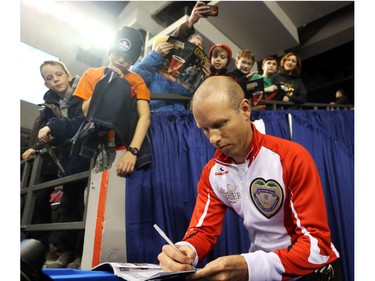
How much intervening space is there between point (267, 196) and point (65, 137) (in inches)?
36.6

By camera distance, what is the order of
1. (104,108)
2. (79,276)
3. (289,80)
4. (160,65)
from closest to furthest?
(79,276) < (104,108) < (160,65) < (289,80)

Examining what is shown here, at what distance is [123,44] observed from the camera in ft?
4.44

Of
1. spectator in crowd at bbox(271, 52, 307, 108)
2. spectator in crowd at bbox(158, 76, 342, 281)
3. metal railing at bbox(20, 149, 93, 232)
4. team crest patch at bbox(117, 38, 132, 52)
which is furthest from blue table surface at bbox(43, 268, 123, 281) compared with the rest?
spectator in crowd at bbox(271, 52, 307, 108)

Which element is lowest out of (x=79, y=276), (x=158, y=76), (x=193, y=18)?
(x=79, y=276)

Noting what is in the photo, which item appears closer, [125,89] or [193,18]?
[125,89]

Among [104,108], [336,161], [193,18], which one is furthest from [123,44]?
[336,161]

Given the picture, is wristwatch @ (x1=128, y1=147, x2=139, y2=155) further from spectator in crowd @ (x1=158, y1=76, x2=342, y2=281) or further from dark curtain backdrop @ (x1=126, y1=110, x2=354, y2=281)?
spectator in crowd @ (x1=158, y1=76, x2=342, y2=281)

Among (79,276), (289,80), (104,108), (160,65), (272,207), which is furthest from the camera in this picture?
(289,80)

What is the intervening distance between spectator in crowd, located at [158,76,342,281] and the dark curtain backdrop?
340mm

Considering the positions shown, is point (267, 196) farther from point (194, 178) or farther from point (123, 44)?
point (123, 44)

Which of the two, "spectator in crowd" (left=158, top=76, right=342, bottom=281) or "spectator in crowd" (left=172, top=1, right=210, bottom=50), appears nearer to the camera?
"spectator in crowd" (left=158, top=76, right=342, bottom=281)

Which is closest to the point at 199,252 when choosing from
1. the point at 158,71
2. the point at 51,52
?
the point at 158,71

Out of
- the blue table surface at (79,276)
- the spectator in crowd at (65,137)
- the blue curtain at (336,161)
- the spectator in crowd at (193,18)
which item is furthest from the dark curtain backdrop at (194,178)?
the blue table surface at (79,276)

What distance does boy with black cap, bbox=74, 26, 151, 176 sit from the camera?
129 centimetres
